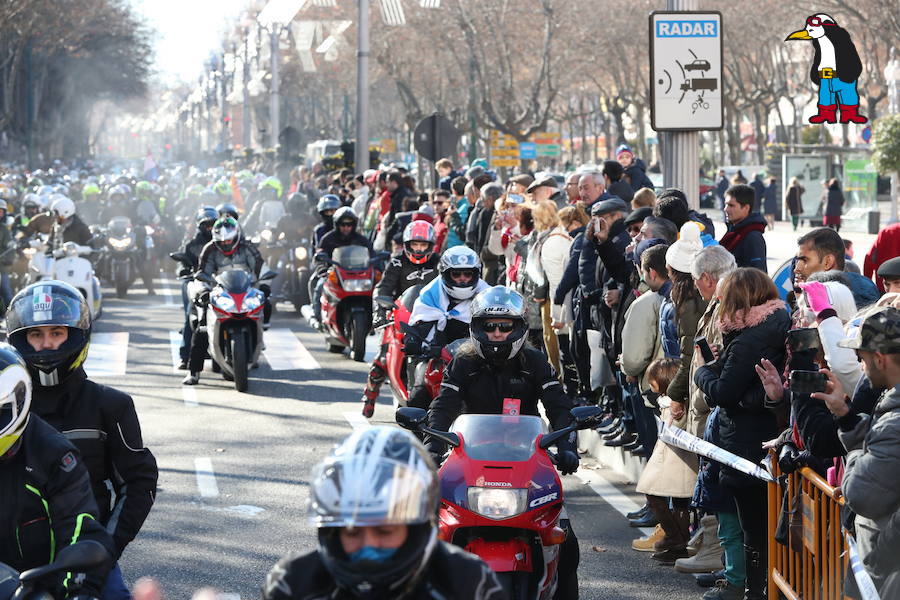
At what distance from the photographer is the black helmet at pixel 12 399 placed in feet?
13.5

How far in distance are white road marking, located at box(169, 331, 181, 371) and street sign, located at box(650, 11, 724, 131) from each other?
7.05 meters

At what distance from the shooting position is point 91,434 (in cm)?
496

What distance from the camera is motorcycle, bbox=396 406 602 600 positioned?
19.4 ft

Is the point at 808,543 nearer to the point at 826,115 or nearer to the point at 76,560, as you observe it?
the point at 76,560

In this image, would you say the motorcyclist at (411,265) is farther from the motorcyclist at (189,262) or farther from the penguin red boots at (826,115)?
the penguin red boots at (826,115)

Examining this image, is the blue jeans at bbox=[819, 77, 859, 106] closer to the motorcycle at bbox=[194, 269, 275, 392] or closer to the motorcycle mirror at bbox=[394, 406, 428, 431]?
the motorcycle mirror at bbox=[394, 406, 428, 431]

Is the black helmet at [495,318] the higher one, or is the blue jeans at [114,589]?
the black helmet at [495,318]

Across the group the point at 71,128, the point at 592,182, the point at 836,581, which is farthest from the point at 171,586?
Result: the point at 71,128

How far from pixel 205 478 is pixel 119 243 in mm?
14652

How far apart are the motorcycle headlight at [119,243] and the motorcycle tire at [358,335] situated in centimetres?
862

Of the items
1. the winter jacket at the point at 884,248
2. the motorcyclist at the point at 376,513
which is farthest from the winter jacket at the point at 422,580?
the winter jacket at the point at 884,248

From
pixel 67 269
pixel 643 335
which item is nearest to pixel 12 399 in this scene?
pixel 643 335

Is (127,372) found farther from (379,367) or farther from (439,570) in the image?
(439,570)

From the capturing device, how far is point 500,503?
5.91 m
